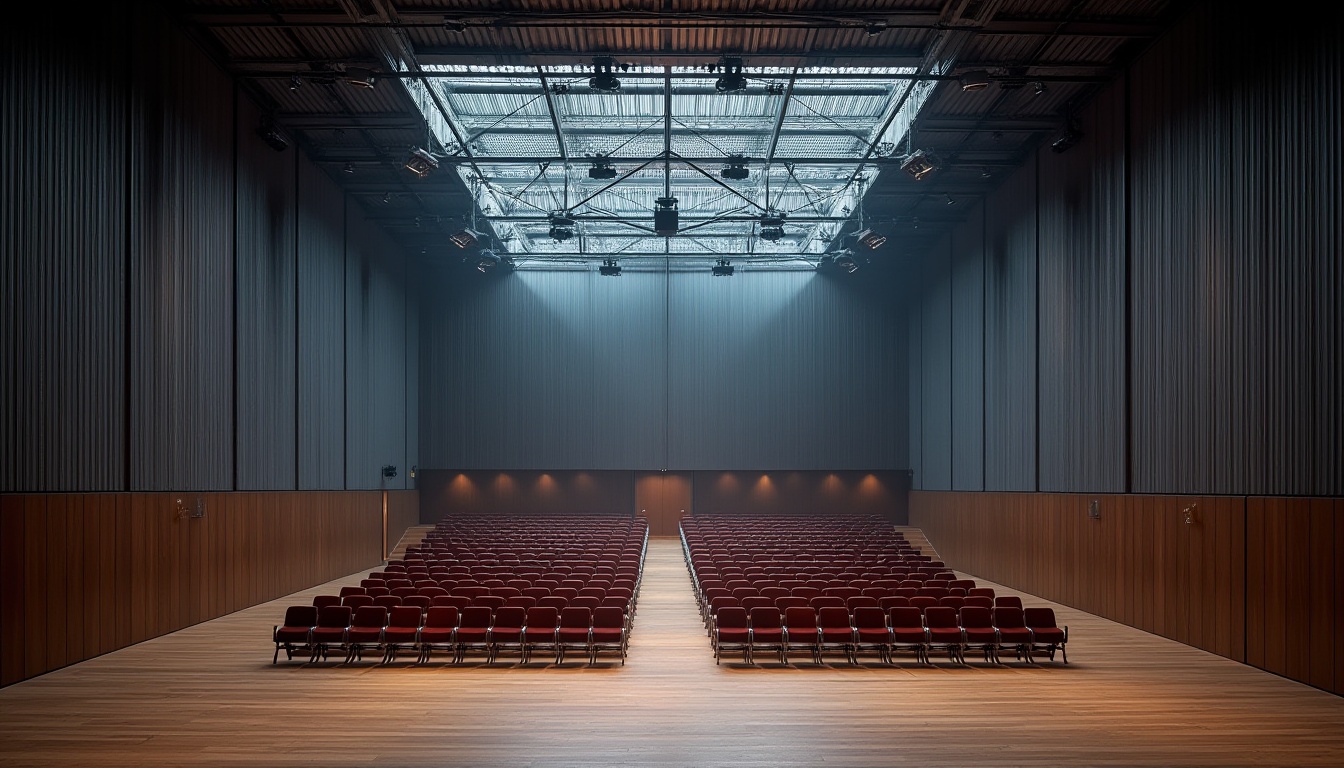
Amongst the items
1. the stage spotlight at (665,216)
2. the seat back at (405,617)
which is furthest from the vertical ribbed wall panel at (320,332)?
the seat back at (405,617)

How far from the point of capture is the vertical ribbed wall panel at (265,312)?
1941 cm

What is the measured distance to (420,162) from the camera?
64.8 ft

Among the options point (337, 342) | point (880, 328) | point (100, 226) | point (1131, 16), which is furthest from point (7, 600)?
point (880, 328)

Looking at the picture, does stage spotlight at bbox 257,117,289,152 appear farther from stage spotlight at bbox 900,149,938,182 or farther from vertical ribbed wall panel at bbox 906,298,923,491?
vertical ribbed wall panel at bbox 906,298,923,491

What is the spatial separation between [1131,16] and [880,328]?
67.3 ft

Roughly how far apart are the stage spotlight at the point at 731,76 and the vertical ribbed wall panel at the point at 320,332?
11.0 metres

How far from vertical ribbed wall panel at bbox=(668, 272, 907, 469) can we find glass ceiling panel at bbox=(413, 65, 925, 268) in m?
2.93

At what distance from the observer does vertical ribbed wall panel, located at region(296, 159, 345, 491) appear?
22922mm

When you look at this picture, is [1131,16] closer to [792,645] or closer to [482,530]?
[792,645]

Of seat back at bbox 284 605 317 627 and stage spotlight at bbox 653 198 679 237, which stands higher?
stage spotlight at bbox 653 198 679 237

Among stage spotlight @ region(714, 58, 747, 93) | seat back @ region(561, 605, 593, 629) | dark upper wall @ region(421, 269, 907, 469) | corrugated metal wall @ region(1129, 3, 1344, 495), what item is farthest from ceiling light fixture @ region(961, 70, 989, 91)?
dark upper wall @ region(421, 269, 907, 469)

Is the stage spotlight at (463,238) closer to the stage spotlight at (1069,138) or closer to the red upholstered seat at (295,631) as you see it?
the stage spotlight at (1069,138)

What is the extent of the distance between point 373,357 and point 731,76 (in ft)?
54.2

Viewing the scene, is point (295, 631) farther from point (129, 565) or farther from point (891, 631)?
point (891, 631)
